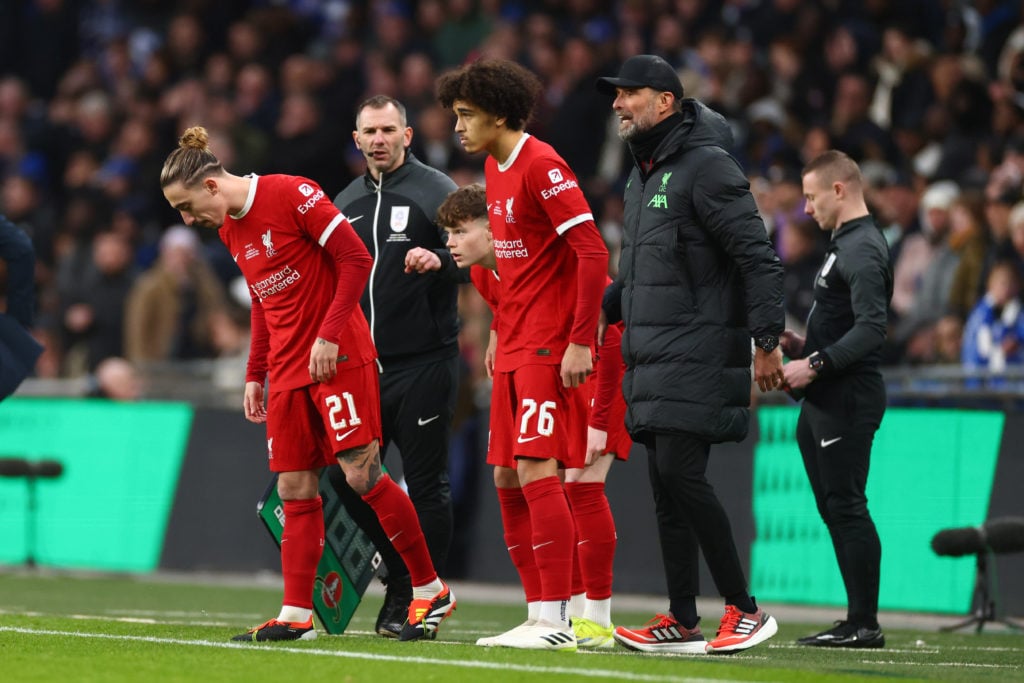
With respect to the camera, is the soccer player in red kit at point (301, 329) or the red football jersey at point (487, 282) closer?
the soccer player in red kit at point (301, 329)

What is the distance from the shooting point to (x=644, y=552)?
1255 cm

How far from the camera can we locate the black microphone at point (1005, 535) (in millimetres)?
9945

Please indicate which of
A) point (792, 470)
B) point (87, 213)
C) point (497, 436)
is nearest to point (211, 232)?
point (87, 213)

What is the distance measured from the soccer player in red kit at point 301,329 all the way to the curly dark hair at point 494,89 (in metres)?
0.78

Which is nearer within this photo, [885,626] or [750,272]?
[750,272]

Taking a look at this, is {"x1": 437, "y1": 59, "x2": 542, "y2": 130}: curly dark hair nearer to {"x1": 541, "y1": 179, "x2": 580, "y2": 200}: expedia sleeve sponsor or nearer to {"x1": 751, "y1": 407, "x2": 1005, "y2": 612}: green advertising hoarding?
{"x1": 541, "y1": 179, "x2": 580, "y2": 200}: expedia sleeve sponsor

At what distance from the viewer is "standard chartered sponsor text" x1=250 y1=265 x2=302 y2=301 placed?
308 inches

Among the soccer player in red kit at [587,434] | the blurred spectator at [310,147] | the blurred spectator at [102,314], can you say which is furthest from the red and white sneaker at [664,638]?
the blurred spectator at [102,314]

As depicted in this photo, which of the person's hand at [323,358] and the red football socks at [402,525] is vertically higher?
Answer: the person's hand at [323,358]

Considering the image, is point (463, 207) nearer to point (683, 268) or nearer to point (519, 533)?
point (683, 268)

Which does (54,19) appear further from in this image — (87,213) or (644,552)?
(644,552)

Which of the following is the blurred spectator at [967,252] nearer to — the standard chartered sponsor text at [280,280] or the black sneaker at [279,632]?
the standard chartered sponsor text at [280,280]

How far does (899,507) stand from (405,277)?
159 inches

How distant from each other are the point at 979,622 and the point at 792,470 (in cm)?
203
